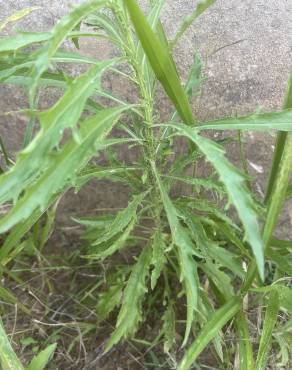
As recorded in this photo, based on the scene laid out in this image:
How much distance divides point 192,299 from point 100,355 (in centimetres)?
62

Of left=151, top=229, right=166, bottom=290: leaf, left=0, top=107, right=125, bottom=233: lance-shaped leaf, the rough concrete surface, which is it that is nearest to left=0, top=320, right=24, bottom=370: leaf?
left=151, top=229, right=166, bottom=290: leaf

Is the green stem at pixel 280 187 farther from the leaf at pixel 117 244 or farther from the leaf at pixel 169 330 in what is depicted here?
the leaf at pixel 169 330

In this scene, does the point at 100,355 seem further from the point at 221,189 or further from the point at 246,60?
the point at 246,60

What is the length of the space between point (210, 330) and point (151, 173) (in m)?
0.38

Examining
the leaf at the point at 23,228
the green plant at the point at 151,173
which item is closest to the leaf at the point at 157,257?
the green plant at the point at 151,173

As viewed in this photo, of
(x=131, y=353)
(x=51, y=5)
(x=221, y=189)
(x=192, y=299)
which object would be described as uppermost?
(x=51, y=5)

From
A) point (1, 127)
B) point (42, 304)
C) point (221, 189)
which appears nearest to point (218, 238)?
point (221, 189)

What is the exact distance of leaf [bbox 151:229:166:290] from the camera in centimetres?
119

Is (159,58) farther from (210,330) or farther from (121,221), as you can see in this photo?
(210,330)

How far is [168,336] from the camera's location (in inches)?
56.6

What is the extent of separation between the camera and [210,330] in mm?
1174

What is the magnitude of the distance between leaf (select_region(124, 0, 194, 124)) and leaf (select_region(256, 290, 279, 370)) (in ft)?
1.47

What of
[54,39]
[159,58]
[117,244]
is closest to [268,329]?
[117,244]

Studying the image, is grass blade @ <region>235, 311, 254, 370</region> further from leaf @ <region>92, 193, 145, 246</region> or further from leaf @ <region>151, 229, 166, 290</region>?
leaf @ <region>92, 193, 145, 246</region>
